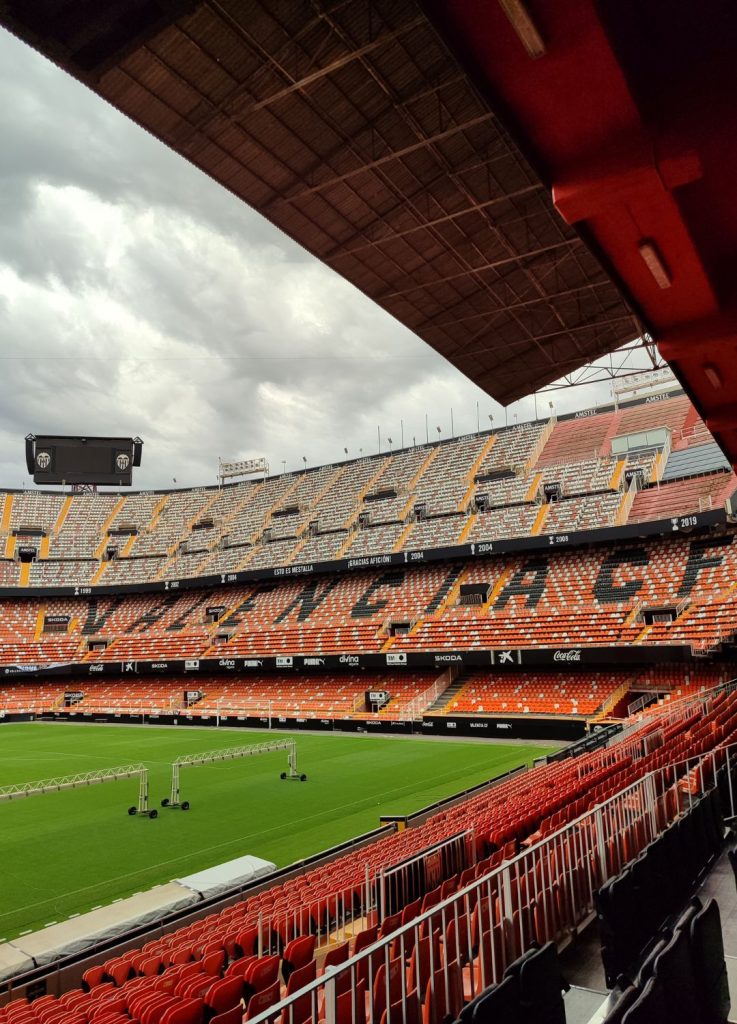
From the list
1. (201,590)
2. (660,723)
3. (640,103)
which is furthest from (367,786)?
(201,590)

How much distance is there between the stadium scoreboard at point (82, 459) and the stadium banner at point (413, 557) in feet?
33.0

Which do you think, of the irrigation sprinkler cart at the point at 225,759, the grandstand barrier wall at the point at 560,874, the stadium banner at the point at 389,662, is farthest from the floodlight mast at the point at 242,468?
the grandstand barrier wall at the point at 560,874

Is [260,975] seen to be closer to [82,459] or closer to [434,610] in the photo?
[434,610]

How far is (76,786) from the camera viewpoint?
20.7 metres

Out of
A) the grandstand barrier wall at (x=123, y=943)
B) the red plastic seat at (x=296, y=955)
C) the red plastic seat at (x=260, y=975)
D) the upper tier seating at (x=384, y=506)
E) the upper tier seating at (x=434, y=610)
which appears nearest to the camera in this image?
the red plastic seat at (x=260, y=975)

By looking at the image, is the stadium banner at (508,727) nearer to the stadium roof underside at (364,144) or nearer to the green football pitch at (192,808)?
the green football pitch at (192,808)

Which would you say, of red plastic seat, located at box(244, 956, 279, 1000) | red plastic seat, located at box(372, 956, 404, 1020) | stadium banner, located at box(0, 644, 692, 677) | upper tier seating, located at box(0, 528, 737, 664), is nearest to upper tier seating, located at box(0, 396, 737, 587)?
upper tier seating, located at box(0, 528, 737, 664)

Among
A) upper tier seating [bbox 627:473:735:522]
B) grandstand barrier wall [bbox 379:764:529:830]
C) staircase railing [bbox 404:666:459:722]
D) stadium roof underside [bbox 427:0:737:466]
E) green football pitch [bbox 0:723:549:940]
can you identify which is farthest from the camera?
upper tier seating [bbox 627:473:735:522]

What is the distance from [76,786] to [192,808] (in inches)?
205

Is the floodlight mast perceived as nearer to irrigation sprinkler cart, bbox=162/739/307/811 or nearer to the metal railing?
irrigation sprinkler cart, bbox=162/739/307/811

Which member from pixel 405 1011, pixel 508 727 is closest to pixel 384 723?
pixel 508 727

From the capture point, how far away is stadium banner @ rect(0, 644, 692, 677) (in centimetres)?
2833

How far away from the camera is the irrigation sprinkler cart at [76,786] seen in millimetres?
17469

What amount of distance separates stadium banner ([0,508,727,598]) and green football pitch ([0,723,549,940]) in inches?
Result: 497
